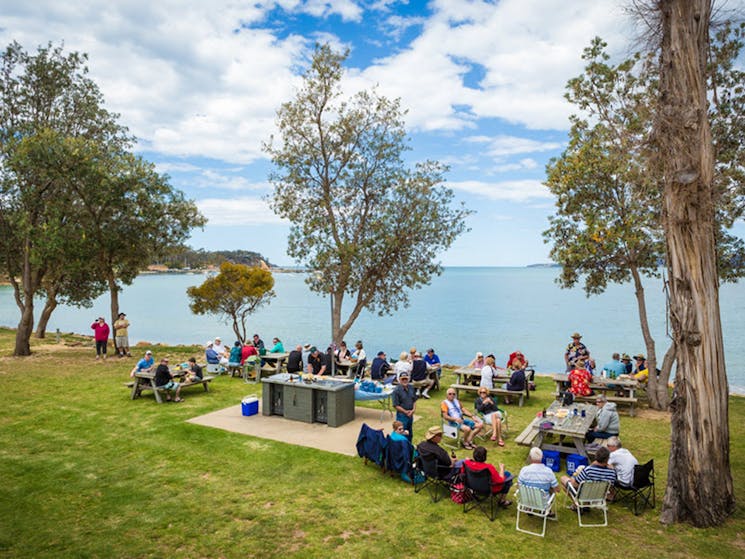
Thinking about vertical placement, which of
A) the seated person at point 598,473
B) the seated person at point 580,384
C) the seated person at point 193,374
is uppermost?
the seated person at point 193,374

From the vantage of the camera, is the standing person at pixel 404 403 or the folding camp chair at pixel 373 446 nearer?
the folding camp chair at pixel 373 446

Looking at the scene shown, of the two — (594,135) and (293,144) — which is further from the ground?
(293,144)

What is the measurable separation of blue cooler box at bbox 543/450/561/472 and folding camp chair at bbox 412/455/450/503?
2.02 metres

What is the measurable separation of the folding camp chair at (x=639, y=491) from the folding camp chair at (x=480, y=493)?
5.78 feet

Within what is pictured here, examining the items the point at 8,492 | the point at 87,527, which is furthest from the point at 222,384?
the point at 87,527

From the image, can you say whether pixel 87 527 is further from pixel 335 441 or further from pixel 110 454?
pixel 335 441

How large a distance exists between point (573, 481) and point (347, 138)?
15.0 meters

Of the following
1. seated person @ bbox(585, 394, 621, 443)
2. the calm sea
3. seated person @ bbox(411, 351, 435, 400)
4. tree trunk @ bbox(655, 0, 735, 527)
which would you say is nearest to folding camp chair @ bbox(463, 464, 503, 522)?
tree trunk @ bbox(655, 0, 735, 527)

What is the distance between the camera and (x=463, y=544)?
557 cm

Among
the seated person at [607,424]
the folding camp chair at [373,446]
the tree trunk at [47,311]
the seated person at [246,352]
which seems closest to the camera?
the folding camp chair at [373,446]

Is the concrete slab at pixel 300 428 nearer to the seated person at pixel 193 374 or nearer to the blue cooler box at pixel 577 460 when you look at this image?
the seated person at pixel 193 374

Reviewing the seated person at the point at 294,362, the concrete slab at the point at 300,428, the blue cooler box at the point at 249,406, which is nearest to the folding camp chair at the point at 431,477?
the concrete slab at the point at 300,428

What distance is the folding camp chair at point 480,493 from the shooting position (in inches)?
249

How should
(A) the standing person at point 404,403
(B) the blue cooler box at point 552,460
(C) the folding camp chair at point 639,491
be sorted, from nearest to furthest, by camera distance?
(C) the folding camp chair at point 639,491 < (B) the blue cooler box at point 552,460 < (A) the standing person at point 404,403
